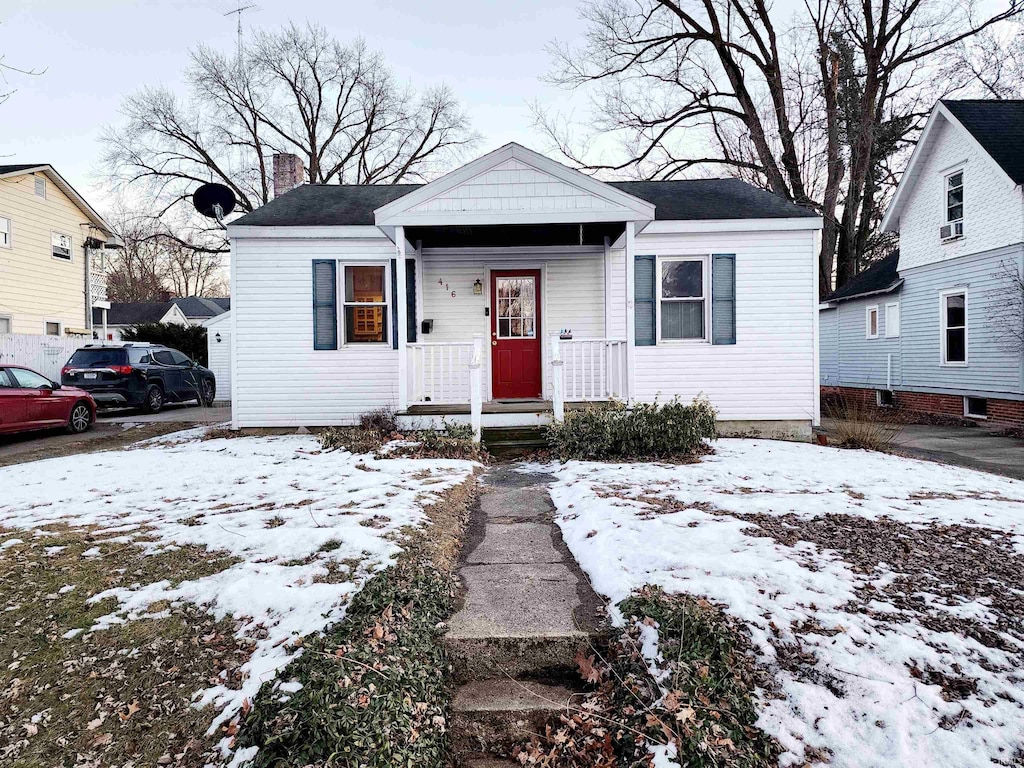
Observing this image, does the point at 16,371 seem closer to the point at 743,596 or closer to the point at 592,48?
the point at 743,596

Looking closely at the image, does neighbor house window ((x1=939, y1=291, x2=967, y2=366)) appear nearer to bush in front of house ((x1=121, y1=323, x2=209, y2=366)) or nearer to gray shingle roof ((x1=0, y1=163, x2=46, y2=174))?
bush in front of house ((x1=121, y1=323, x2=209, y2=366))

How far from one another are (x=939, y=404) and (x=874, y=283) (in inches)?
167

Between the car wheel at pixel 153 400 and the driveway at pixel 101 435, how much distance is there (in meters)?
0.18

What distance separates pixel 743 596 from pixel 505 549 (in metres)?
1.65

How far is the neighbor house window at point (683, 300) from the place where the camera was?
29.6 feet

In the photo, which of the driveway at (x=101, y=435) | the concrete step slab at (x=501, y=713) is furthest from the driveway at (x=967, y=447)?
the driveway at (x=101, y=435)

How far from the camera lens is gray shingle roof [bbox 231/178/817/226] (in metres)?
8.96

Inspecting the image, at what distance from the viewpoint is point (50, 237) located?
694 inches

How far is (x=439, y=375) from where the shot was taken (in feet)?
30.4

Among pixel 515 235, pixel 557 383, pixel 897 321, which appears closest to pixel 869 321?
pixel 897 321

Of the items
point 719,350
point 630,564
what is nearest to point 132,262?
point 719,350

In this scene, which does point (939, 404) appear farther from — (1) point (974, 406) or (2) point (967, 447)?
(2) point (967, 447)

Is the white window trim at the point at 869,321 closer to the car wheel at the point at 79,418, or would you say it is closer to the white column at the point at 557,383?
the white column at the point at 557,383

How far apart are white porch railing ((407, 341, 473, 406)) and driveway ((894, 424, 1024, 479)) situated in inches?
264
